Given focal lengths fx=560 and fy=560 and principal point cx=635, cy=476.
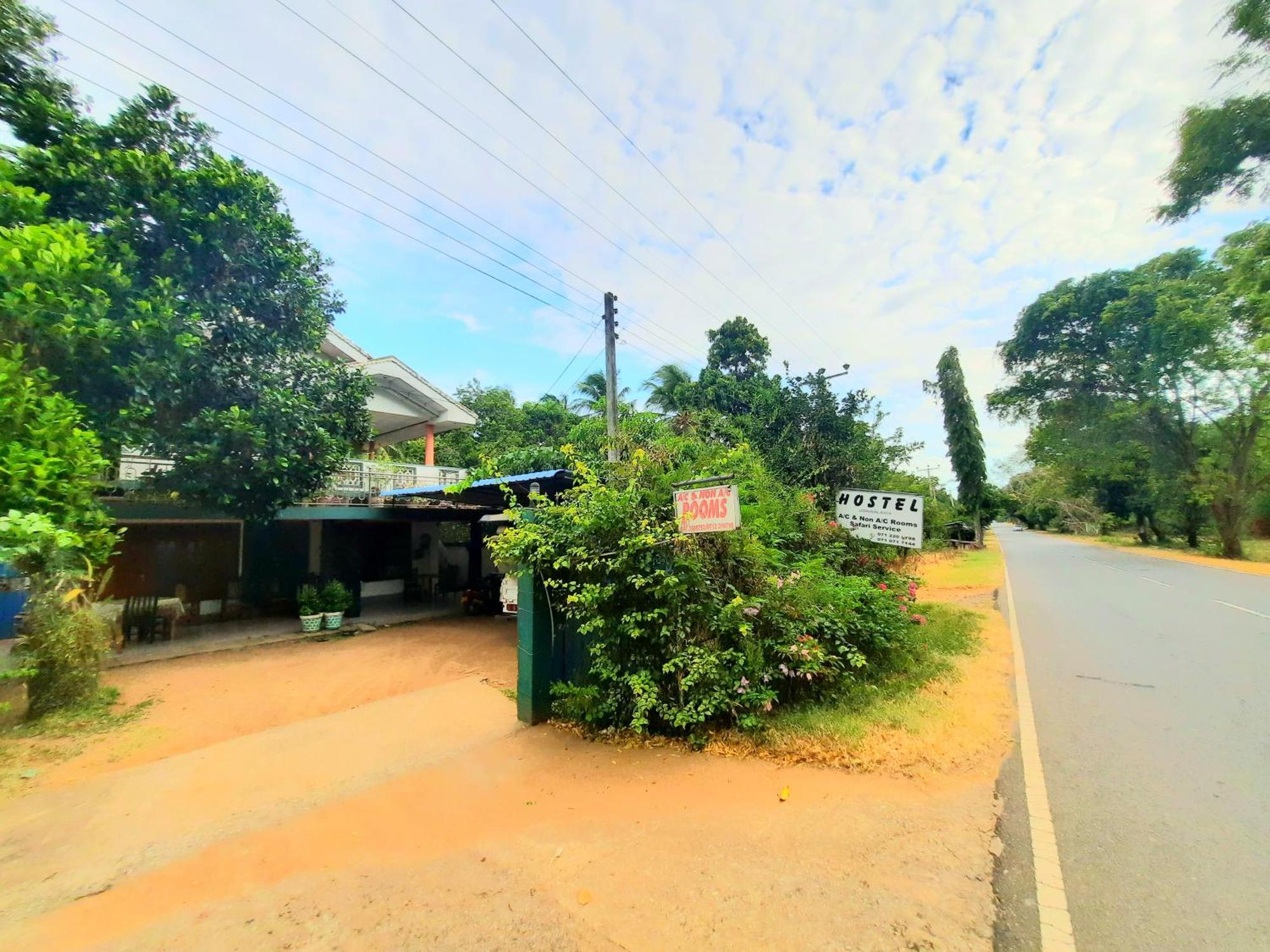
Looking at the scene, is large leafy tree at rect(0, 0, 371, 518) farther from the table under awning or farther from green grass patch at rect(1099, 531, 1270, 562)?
green grass patch at rect(1099, 531, 1270, 562)

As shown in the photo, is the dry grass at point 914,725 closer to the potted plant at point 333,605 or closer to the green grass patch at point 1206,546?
the potted plant at point 333,605

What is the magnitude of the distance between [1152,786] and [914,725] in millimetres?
1443

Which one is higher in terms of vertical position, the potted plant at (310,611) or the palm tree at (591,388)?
the palm tree at (591,388)

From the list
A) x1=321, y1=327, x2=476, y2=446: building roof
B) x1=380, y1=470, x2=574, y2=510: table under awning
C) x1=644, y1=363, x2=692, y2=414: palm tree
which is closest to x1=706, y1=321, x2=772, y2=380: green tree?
x1=644, y1=363, x2=692, y2=414: palm tree

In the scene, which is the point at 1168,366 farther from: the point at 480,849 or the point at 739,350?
the point at 480,849

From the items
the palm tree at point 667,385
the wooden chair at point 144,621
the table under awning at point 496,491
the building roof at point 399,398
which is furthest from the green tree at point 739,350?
the wooden chair at point 144,621

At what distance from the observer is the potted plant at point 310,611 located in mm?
10844

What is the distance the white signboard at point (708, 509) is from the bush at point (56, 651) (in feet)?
22.2

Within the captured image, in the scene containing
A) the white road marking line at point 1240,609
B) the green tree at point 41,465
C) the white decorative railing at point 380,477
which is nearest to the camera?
the green tree at point 41,465

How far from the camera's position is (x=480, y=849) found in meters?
3.26

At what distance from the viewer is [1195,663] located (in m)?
6.74

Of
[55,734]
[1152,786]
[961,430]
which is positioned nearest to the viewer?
[1152,786]

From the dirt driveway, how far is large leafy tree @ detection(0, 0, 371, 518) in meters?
4.49

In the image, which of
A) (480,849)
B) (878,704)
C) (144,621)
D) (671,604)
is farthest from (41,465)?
(878,704)
